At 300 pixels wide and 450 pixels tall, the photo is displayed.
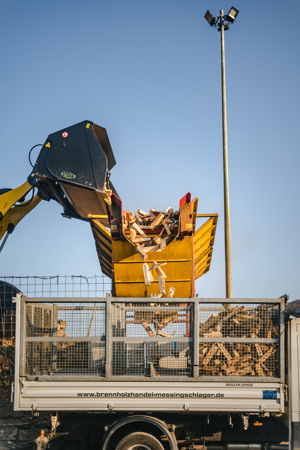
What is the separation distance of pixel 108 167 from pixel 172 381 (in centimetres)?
515

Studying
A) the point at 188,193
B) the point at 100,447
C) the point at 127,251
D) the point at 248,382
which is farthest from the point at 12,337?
the point at 248,382

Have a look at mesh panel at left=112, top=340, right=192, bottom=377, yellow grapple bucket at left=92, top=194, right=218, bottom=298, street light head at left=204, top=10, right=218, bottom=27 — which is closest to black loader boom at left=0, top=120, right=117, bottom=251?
yellow grapple bucket at left=92, top=194, right=218, bottom=298

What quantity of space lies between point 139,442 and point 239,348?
5.76 ft

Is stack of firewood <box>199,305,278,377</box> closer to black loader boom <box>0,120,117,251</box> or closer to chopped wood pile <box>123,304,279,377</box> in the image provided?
chopped wood pile <box>123,304,279,377</box>

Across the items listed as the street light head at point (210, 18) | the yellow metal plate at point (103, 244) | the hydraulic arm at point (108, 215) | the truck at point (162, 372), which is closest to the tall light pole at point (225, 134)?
the street light head at point (210, 18)

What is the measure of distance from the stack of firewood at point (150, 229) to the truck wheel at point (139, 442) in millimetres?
2866

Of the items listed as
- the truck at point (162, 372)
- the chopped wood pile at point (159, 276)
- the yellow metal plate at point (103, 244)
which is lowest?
the truck at point (162, 372)

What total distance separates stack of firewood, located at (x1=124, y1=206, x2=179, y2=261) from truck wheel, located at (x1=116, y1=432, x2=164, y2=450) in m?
2.87

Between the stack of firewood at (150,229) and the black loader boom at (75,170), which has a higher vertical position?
the black loader boom at (75,170)

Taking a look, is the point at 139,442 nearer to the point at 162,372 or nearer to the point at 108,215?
the point at 162,372

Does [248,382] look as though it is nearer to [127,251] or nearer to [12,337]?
[127,251]

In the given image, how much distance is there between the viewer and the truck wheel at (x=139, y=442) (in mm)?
6566

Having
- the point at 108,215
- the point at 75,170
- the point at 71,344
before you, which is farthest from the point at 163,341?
the point at 75,170

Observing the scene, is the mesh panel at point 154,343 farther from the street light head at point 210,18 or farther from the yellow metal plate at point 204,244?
the street light head at point 210,18
